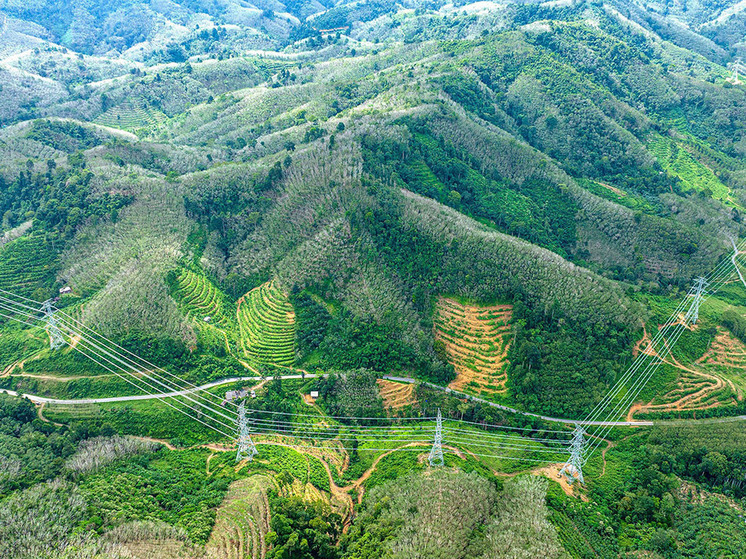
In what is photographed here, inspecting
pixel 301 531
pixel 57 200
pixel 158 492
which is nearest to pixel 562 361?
pixel 301 531

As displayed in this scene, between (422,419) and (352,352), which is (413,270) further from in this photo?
(422,419)

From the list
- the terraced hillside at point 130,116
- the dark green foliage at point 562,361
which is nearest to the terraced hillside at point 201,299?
the dark green foliage at point 562,361

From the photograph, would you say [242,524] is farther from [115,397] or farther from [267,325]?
[267,325]

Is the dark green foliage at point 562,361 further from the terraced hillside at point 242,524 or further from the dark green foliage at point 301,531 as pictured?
the terraced hillside at point 242,524

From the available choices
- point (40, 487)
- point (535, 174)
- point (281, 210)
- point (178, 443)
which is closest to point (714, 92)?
point (535, 174)

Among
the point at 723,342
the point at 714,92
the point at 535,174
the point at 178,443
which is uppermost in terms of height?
the point at 714,92

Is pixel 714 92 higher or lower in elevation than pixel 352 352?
higher
